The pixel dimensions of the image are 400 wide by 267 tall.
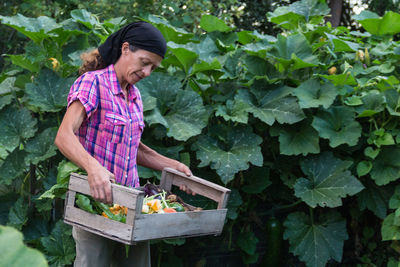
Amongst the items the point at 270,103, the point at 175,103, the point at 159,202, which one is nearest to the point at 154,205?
the point at 159,202

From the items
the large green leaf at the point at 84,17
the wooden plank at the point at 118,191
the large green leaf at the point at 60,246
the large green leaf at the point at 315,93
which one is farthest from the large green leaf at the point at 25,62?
the large green leaf at the point at 315,93

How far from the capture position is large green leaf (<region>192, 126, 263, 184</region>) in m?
2.96

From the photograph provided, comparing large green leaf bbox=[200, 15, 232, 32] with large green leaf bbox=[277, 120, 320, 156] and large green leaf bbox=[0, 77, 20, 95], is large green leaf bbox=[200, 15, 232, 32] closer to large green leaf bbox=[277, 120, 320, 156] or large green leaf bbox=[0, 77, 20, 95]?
large green leaf bbox=[277, 120, 320, 156]

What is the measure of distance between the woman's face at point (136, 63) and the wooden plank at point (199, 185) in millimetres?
461

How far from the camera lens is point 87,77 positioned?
1.94m

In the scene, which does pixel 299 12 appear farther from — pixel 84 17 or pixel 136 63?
pixel 136 63

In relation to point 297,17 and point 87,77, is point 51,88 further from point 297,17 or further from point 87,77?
point 297,17

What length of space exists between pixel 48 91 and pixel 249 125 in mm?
1230

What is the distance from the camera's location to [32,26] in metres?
3.26

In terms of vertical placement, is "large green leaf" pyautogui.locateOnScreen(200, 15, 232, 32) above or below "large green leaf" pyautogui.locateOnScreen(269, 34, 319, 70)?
below

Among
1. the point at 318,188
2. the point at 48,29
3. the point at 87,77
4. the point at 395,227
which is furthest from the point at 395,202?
the point at 48,29

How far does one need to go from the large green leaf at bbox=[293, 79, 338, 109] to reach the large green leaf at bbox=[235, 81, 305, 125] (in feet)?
0.26

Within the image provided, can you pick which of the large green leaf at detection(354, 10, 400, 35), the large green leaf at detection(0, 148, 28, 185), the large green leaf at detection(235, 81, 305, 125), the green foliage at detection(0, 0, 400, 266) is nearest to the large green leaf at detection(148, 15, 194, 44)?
the green foliage at detection(0, 0, 400, 266)

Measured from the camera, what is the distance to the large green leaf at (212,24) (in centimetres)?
361
